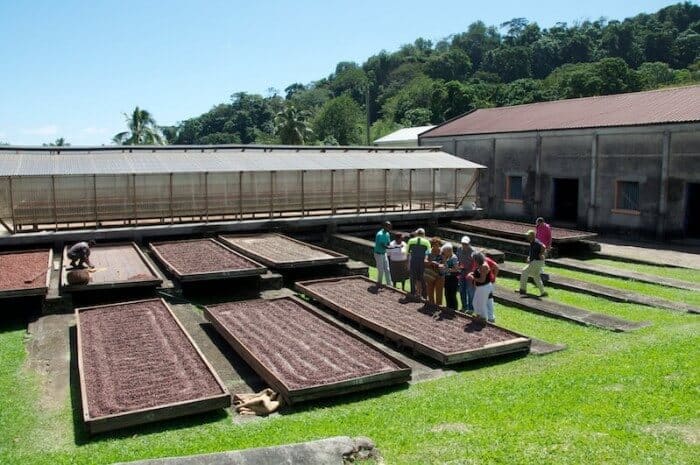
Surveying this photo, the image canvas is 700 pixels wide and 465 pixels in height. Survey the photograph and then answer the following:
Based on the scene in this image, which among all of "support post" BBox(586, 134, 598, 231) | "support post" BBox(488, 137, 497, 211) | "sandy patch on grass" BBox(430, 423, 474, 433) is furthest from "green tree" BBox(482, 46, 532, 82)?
"sandy patch on grass" BBox(430, 423, 474, 433)

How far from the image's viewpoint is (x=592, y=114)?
91.6ft

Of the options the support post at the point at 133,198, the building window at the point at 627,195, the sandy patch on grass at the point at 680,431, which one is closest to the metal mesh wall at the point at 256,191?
the support post at the point at 133,198

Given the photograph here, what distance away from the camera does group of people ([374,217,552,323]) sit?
12.3 metres

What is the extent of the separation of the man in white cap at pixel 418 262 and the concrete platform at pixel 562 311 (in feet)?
6.87

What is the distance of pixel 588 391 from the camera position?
8586 mm

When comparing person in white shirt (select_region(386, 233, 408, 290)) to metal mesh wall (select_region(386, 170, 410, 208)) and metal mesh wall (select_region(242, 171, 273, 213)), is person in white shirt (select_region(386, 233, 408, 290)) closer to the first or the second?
metal mesh wall (select_region(242, 171, 273, 213))

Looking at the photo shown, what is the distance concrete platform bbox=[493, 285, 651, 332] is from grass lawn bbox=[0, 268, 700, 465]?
1.56 m

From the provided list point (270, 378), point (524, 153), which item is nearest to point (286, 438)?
point (270, 378)

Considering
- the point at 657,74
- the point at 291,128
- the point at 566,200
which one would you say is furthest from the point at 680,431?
the point at 657,74

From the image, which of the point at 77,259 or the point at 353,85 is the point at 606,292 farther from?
the point at 353,85

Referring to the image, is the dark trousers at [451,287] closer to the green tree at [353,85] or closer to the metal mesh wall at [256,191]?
the metal mesh wall at [256,191]

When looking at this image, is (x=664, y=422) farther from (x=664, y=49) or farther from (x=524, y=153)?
(x=664, y=49)

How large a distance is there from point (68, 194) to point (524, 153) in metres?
20.0

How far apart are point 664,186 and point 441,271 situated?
1409 cm
